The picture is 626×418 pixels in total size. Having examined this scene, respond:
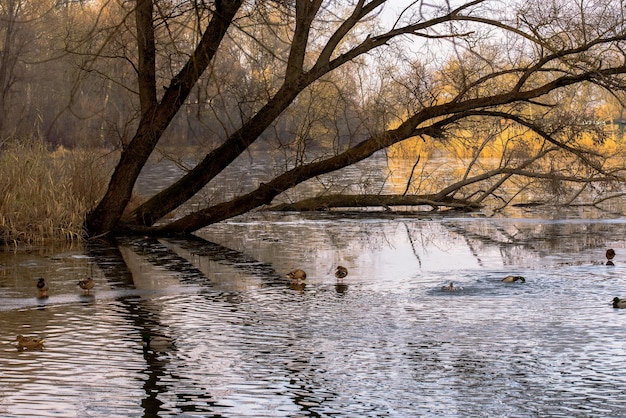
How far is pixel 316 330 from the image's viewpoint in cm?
839

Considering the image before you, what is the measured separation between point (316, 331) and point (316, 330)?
0.04 meters

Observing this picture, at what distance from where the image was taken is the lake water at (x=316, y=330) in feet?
20.5

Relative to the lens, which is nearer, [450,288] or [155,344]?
[155,344]

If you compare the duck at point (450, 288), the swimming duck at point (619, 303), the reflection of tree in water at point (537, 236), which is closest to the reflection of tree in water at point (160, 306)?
the duck at point (450, 288)

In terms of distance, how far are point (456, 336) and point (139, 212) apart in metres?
8.93

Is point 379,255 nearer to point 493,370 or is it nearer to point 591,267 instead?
point 591,267

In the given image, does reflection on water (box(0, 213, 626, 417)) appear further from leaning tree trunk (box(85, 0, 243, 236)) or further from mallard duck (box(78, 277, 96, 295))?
leaning tree trunk (box(85, 0, 243, 236))

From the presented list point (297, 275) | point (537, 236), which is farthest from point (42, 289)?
point (537, 236)

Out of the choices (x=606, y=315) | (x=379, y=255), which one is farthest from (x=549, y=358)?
(x=379, y=255)

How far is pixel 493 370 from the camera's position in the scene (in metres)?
6.95

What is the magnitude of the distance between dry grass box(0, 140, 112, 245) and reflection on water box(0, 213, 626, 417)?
2.75 ft

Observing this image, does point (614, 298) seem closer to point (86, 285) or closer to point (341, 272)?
point (341, 272)

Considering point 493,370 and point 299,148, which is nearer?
point 493,370

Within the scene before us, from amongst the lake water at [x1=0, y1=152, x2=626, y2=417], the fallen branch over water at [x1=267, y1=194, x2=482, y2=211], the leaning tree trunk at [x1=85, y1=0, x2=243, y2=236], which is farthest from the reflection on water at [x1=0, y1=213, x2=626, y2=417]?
the fallen branch over water at [x1=267, y1=194, x2=482, y2=211]
